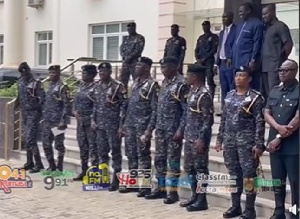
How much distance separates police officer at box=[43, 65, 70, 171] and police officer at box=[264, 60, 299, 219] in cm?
396

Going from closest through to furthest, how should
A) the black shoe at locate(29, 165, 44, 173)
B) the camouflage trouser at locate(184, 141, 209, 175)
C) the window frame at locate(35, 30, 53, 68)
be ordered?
the camouflage trouser at locate(184, 141, 209, 175) < the black shoe at locate(29, 165, 44, 173) < the window frame at locate(35, 30, 53, 68)

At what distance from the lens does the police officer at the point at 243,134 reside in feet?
20.0

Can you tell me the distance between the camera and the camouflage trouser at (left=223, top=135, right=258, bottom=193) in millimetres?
6117

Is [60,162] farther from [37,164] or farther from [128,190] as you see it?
[128,190]

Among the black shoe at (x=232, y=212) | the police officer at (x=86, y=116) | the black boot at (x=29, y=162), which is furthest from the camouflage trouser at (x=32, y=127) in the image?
the black shoe at (x=232, y=212)

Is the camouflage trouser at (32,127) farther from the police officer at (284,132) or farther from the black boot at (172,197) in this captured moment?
the police officer at (284,132)

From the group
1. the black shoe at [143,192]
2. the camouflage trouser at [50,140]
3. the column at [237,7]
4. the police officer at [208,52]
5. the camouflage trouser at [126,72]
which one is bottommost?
the black shoe at [143,192]

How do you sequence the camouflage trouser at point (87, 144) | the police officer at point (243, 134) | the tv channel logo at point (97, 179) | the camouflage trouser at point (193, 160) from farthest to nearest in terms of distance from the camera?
the camouflage trouser at point (87, 144) < the tv channel logo at point (97, 179) < the camouflage trouser at point (193, 160) < the police officer at point (243, 134)

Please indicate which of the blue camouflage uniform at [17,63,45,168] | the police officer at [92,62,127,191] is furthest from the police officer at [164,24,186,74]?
the police officer at [92,62,127,191]

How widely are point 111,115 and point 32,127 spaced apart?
2013mm

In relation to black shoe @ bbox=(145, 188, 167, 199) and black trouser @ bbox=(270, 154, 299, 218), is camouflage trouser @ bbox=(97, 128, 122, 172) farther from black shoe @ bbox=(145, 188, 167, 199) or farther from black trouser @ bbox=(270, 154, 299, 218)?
black trouser @ bbox=(270, 154, 299, 218)

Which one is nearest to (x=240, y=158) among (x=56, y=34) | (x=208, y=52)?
(x=208, y=52)

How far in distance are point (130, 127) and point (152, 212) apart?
1399 mm

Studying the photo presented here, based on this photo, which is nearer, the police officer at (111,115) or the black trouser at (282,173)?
the black trouser at (282,173)
